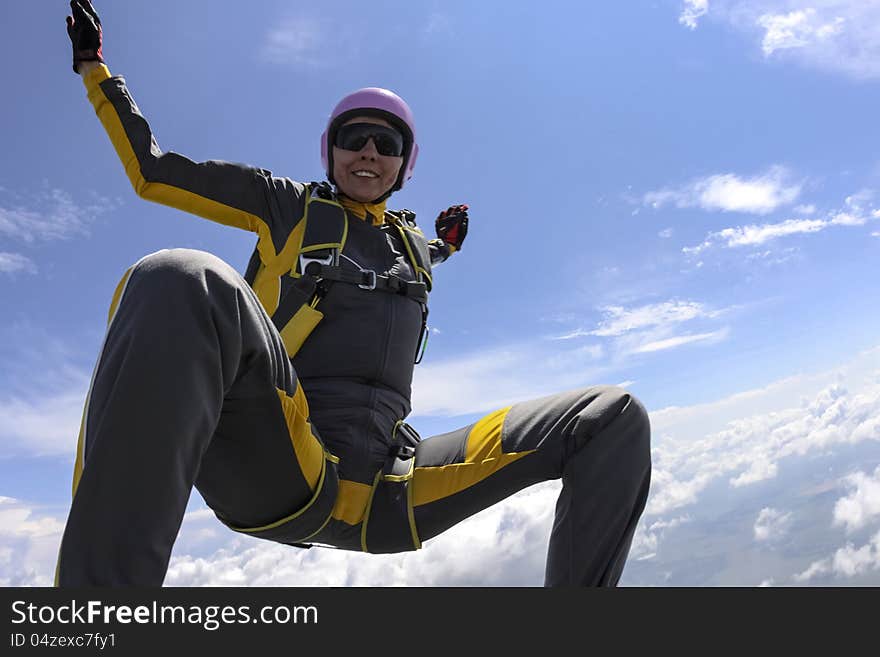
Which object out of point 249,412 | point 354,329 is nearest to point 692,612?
point 249,412

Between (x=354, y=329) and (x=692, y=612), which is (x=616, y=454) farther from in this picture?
(x=354, y=329)

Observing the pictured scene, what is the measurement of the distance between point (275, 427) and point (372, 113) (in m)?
2.07

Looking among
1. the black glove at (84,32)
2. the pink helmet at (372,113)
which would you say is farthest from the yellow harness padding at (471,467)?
the black glove at (84,32)

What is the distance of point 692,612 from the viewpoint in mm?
1475

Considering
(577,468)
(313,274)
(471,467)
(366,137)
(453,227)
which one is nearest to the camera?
(577,468)

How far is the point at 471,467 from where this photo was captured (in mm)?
2574

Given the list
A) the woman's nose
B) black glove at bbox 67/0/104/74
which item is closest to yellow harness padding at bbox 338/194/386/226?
the woman's nose

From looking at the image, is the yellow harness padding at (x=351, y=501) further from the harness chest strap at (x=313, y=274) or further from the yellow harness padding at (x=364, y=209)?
the yellow harness padding at (x=364, y=209)

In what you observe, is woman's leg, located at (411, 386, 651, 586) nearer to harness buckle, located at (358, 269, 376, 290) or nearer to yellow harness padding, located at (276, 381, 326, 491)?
yellow harness padding, located at (276, 381, 326, 491)

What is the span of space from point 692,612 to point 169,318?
52.6 inches

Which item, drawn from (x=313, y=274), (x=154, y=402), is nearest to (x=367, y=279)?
(x=313, y=274)

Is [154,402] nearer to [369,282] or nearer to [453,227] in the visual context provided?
[369,282]

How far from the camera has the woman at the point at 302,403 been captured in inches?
54.3

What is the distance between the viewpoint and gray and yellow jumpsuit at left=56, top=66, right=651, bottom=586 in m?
1.36
